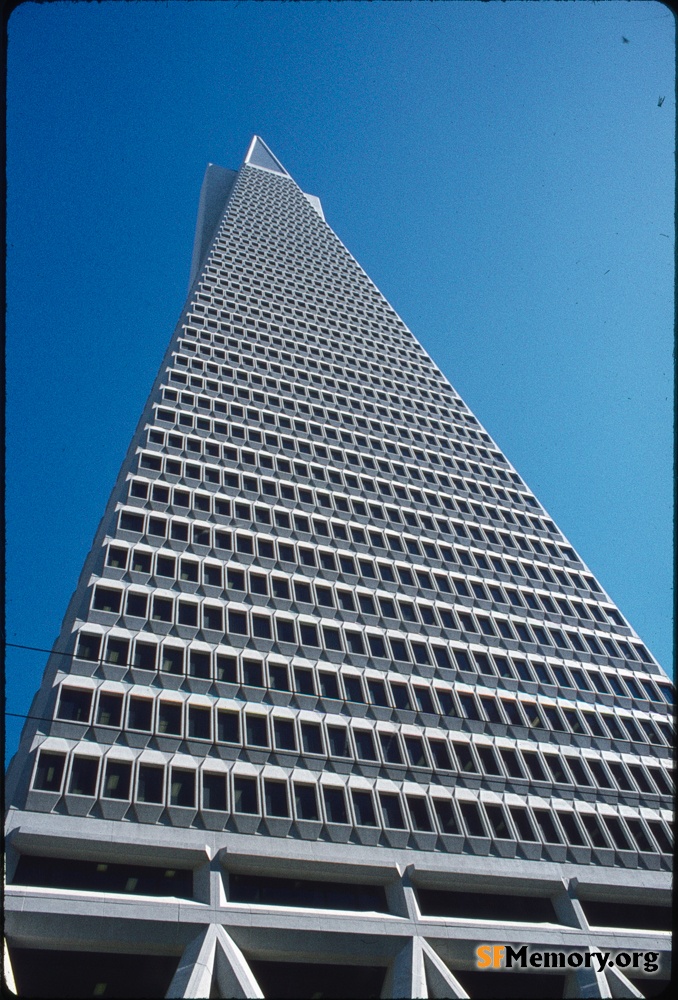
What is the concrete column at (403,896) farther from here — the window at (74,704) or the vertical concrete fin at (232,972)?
the window at (74,704)

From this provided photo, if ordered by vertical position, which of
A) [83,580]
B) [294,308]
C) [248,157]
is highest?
[248,157]

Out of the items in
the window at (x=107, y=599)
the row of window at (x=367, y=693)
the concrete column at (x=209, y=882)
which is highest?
the window at (x=107, y=599)

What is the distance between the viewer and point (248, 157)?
411 feet

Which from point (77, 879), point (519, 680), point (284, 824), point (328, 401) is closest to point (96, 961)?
point (77, 879)

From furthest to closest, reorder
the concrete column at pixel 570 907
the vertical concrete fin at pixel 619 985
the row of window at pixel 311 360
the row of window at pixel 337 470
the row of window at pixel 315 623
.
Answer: the row of window at pixel 311 360, the row of window at pixel 337 470, the row of window at pixel 315 623, the concrete column at pixel 570 907, the vertical concrete fin at pixel 619 985

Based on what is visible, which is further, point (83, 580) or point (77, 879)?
point (83, 580)

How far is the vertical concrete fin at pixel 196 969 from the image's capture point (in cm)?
2046

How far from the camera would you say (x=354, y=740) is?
30.1 metres

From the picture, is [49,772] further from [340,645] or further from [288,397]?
[288,397]

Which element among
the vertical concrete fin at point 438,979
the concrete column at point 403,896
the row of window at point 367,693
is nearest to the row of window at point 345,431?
the row of window at point 367,693

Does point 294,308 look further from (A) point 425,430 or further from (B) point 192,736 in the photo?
(B) point 192,736

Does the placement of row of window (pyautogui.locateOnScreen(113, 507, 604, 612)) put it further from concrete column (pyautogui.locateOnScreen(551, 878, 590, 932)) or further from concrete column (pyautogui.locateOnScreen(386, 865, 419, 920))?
concrete column (pyautogui.locateOnScreen(386, 865, 419, 920))

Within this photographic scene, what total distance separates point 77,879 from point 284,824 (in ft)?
22.6

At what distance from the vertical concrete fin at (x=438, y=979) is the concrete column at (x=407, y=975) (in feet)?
0.73
